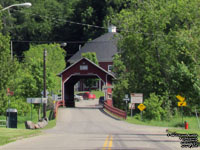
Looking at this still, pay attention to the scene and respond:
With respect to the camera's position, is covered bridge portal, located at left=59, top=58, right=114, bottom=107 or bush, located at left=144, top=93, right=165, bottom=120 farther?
covered bridge portal, located at left=59, top=58, right=114, bottom=107

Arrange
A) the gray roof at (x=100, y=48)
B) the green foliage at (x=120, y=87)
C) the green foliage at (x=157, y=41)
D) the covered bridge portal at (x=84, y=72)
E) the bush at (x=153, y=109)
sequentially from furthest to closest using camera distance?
the gray roof at (x=100, y=48)
the covered bridge portal at (x=84, y=72)
the green foliage at (x=120, y=87)
the green foliage at (x=157, y=41)
the bush at (x=153, y=109)

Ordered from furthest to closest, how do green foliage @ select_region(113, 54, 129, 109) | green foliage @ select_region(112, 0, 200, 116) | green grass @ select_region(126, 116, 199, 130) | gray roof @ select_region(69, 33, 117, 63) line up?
gray roof @ select_region(69, 33, 117, 63)
green foliage @ select_region(113, 54, 129, 109)
green foliage @ select_region(112, 0, 200, 116)
green grass @ select_region(126, 116, 199, 130)

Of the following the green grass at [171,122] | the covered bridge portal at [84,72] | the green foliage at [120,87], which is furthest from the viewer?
the covered bridge portal at [84,72]

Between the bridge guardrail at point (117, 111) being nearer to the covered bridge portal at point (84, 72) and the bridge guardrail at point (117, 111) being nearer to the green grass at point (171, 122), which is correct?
the green grass at point (171, 122)

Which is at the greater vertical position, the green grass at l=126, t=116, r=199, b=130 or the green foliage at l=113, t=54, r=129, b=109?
the green foliage at l=113, t=54, r=129, b=109

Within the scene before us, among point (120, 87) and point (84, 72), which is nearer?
point (120, 87)

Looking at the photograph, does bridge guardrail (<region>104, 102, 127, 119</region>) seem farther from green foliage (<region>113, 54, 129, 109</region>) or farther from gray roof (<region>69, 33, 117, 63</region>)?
gray roof (<region>69, 33, 117, 63</region>)

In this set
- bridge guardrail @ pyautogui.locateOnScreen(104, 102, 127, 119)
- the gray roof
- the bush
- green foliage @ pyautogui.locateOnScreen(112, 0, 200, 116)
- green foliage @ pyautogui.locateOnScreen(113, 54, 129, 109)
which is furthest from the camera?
the gray roof

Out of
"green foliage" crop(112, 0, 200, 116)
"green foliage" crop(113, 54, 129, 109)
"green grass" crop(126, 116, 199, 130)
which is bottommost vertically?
"green grass" crop(126, 116, 199, 130)

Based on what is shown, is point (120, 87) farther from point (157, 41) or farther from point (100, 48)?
point (100, 48)

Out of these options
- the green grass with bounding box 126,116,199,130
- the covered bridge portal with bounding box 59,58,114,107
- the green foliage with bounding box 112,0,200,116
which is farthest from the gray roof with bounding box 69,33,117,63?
the green grass with bounding box 126,116,199,130

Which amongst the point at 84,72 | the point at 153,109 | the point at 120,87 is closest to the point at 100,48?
the point at 84,72

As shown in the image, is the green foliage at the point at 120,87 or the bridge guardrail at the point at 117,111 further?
the green foliage at the point at 120,87

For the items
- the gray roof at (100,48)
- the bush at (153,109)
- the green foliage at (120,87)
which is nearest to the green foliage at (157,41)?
the bush at (153,109)
